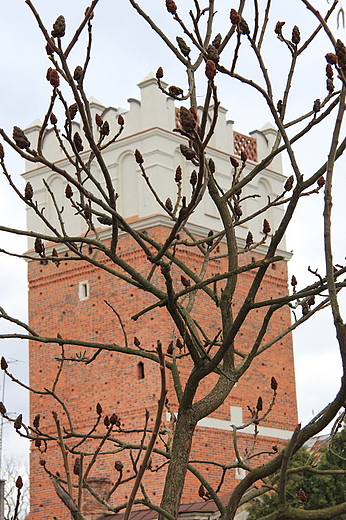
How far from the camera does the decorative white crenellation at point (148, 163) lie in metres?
22.5

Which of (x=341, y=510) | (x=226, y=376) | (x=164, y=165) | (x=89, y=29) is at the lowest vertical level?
(x=341, y=510)

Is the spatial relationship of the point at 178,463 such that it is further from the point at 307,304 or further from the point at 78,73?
the point at 78,73

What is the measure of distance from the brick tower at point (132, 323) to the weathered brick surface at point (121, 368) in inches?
1.1

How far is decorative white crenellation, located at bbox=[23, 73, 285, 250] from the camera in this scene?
22453mm

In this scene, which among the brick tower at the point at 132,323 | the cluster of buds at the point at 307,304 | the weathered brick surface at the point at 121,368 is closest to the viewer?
the cluster of buds at the point at 307,304

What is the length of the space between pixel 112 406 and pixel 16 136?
1870cm

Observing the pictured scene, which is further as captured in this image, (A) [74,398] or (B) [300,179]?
(A) [74,398]

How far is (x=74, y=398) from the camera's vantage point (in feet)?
74.5

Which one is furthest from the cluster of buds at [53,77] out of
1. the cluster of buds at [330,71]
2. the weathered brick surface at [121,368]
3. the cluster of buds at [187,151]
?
the weathered brick surface at [121,368]

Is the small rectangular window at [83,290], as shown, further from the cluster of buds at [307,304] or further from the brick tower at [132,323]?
the cluster of buds at [307,304]

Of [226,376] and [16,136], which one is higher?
[16,136]

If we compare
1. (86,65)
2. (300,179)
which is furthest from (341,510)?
(86,65)

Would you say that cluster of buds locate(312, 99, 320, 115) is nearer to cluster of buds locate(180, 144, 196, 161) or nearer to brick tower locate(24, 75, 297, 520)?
cluster of buds locate(180, 144, 196, 161)

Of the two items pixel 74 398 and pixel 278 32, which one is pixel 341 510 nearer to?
pixel 278 32
